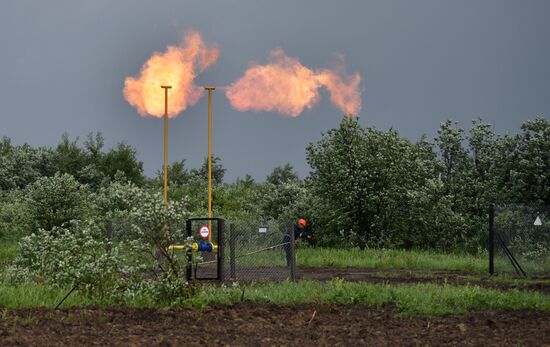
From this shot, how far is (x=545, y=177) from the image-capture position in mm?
37344

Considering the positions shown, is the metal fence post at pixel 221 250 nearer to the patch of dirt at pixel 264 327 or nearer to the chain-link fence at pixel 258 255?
the chain-link fence at pixel 258 255

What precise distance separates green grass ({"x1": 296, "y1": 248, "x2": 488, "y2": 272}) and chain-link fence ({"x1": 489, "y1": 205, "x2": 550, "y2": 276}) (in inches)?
80.3

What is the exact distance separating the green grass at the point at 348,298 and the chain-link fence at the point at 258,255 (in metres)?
3.52

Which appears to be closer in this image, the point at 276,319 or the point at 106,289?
the point at 276,319

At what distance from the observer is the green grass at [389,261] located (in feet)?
100

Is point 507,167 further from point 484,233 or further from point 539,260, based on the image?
point 539,260

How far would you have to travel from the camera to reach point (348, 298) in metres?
17.3

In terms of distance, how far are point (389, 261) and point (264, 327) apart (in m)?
17.8

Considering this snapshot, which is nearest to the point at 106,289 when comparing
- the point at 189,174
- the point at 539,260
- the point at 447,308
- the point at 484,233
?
the point at 447,308

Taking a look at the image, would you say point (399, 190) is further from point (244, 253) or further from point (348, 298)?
point (348, 298)

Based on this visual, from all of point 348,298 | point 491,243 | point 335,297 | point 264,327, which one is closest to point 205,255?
point 491,243

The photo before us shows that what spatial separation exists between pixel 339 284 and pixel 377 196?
21834 mm

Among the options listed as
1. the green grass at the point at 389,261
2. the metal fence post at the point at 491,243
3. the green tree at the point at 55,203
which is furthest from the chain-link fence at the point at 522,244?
the green tree at the point at 55,203

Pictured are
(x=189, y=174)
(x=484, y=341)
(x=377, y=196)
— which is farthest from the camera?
(x=189, y=174)
